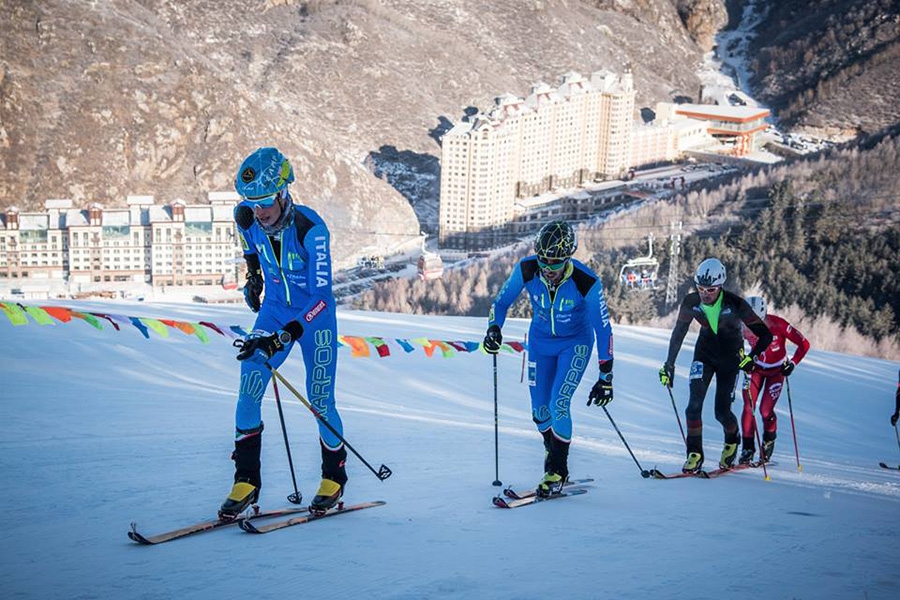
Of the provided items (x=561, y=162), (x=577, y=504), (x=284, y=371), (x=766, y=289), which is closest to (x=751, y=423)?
(x=577, y=504)

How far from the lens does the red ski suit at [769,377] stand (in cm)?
990

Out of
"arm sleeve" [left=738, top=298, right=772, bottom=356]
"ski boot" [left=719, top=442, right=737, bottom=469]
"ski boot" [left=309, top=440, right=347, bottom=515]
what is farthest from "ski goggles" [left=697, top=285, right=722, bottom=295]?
"ski boot" [left=309, top=440, right=347, bottom=515]

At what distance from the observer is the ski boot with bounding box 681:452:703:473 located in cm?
866

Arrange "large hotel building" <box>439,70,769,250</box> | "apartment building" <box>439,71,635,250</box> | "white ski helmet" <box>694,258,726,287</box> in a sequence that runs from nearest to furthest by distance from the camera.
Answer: "white ski helmet" <box>694,258,726,287</box> < "apartment building" <box>439,71,635,250</box> < "large hotel building" <box>439,70,769,250</box>

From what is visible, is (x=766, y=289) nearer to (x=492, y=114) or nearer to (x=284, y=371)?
(x=284, y=371)

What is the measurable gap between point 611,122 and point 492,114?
45.6 feet

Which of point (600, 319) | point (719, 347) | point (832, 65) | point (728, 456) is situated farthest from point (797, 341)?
point (832, 65)

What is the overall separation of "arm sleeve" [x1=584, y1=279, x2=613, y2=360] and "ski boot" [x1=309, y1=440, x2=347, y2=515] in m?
2.22

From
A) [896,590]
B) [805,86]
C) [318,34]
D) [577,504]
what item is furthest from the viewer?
[805,86]

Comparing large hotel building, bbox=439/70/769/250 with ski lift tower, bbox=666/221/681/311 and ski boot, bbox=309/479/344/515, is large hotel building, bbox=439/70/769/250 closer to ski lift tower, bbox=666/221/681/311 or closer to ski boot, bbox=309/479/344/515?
ski lift tower, bbox=666/221/681/311

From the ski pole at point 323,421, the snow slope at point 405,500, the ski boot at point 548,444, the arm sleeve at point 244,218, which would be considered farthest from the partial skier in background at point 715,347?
the arm sleeve at point 244,218

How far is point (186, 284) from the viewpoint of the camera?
4972cm

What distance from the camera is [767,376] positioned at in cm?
1023

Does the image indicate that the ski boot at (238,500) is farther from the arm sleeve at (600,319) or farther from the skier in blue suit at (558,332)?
the arm sleeve at (600,319)
